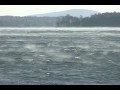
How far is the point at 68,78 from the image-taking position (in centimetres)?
1428
